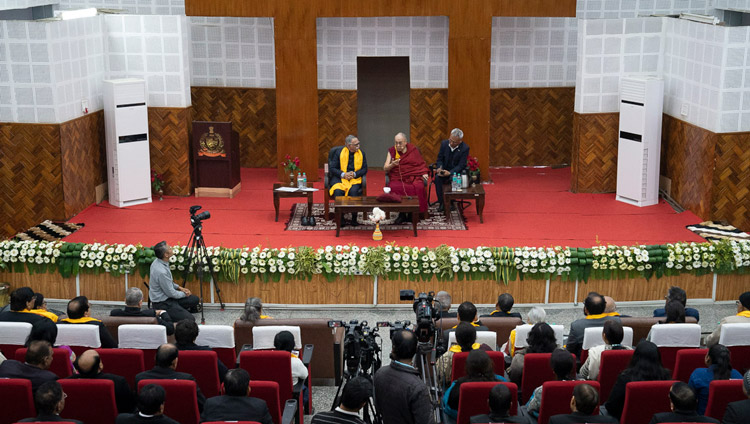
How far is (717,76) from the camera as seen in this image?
42.0 feet

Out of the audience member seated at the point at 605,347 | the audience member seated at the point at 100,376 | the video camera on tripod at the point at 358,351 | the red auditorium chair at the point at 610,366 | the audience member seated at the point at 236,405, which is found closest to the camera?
the audience member seated at the point at 236,405


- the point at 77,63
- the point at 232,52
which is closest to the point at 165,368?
the point at 77,63

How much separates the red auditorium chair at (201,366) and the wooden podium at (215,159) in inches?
308

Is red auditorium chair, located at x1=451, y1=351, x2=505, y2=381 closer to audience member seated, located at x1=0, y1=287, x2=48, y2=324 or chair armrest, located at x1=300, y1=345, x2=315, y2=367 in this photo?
chair armrest, located at x1=300, y1=345, x2=315, y2=367

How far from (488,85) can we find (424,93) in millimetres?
1719

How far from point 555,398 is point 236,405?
2277 mm

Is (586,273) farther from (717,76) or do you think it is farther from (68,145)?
(68,145)

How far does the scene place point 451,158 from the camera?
553 inches

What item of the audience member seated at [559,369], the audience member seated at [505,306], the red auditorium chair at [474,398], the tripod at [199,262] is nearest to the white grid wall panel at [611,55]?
the audience member seated at [505,306]

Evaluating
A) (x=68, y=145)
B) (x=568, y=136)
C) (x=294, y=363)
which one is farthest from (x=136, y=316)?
(x=568, y=136)

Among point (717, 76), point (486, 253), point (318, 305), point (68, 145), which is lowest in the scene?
point (318, 305)

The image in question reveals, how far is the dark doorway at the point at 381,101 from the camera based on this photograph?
16.9 m

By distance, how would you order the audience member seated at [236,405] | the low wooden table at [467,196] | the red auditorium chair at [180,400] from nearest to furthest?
the audience member seated at [236,405]
the red auditorium chair at [180,400]
the low wooden table at [467,196]

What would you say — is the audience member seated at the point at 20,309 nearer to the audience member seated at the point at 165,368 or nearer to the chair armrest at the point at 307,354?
the audience member seated at the point at 165,368
